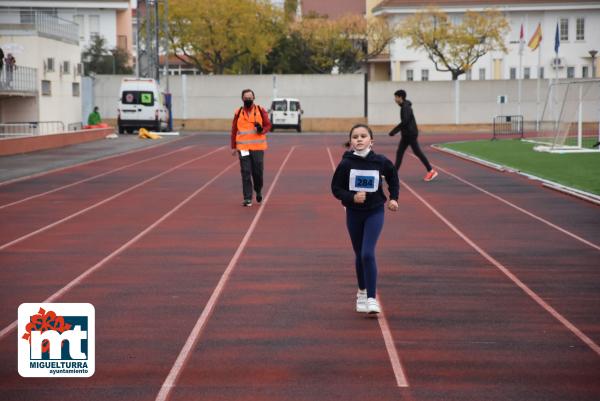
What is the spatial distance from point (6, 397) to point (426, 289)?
184 inches

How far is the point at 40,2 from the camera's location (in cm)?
8256

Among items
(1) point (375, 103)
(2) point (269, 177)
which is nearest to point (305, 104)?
(1) point (375, 103)

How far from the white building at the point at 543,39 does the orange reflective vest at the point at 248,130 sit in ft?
205

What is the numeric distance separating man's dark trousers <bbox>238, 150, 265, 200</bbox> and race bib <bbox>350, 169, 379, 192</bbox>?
8.80 m

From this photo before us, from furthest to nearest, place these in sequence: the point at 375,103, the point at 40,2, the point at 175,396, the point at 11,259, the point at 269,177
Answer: the point at 40,2 → the point at 375,103 → the point at 269,177 → the point at 11,259 → the point at 175,396

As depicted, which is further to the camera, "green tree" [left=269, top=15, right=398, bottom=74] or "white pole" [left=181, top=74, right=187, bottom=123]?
"green tree" [left=269, top=15, right=398, bottom=74]

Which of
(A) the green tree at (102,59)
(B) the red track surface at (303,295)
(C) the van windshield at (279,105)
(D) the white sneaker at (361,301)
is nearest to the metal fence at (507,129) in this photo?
(C) the van windshield at (279,105)

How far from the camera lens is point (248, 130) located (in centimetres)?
1786

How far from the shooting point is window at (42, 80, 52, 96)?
51.2m

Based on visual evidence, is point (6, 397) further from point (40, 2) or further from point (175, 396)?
point (40, 2)

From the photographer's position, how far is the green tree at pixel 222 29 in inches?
3108

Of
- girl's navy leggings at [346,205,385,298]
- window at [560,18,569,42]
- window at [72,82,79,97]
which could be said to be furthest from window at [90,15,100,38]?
girl's navy leggings at [346,205,385,298]

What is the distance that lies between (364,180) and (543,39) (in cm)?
7230

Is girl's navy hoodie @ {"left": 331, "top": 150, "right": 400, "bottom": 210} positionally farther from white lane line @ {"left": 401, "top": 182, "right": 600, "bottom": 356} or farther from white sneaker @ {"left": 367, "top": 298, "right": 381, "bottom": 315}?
white lane line @ {"left": 401, "top": 182, "right": 600, "bottom": 356}
